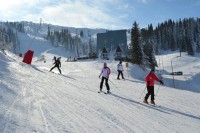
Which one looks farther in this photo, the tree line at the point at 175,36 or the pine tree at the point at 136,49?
the tree line at the point at 175,36

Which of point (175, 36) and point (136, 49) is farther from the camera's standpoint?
point (175, 36)

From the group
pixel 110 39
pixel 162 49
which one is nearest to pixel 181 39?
pixel 162 49

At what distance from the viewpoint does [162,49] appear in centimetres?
14775

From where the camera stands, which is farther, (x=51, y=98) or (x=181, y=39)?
(x=181, y=39)

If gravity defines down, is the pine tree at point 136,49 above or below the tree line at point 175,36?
below

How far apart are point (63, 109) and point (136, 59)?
45.6 metres

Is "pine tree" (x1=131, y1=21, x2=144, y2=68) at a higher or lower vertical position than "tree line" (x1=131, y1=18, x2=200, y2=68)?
lower

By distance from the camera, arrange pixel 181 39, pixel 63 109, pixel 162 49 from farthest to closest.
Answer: pixel 162 49, pixel 181 39, pixel 63 109

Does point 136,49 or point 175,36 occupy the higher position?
point 175,36

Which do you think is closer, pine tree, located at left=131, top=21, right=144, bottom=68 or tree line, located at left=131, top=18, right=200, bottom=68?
pine tree, located at left=131, top=21, right=144, bottom=68

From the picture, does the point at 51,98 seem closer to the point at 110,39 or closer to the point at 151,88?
the point at 151,88

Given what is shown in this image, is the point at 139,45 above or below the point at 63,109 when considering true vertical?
above

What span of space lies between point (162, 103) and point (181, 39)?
124 metres

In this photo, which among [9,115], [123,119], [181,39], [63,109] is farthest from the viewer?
[181,39]
